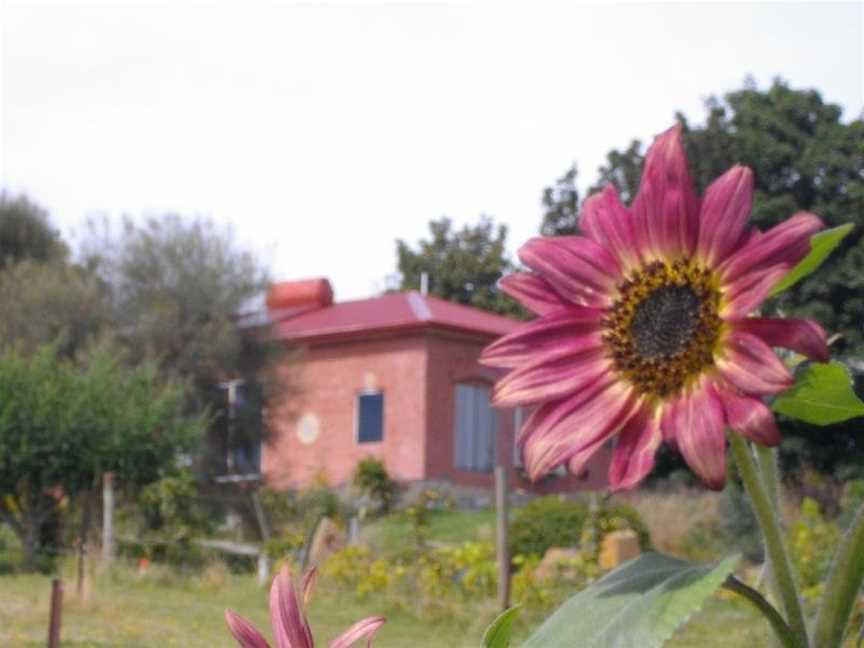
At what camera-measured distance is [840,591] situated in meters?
1.17

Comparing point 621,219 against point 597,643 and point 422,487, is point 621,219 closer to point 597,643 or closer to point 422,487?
point 597,643

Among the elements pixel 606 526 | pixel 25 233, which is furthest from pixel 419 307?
pixel 606 526

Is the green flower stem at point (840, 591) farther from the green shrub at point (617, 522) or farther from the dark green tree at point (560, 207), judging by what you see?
the dark green tree at point (560, 207)

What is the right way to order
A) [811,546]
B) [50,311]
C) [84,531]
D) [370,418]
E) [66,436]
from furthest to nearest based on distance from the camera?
[370,418] → [50,311] → [66,436] → [84,531] → [811,546]

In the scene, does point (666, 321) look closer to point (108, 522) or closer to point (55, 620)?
point (55, 620)

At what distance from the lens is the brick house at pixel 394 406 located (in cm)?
2939

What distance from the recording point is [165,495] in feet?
68.4

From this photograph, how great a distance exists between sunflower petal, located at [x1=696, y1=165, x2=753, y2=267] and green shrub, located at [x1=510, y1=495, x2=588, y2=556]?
53.5 ft

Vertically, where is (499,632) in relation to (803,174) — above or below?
below

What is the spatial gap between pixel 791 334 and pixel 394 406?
2901 centimetres

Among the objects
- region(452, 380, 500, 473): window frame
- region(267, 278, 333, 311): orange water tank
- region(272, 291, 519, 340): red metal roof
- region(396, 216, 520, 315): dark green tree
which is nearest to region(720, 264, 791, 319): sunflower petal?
region(272, 291, 519, 340): red metal roof

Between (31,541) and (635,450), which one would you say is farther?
(31,541)

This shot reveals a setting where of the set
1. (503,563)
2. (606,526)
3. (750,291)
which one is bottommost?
(503,563)

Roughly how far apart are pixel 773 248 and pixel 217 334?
26.8 m
